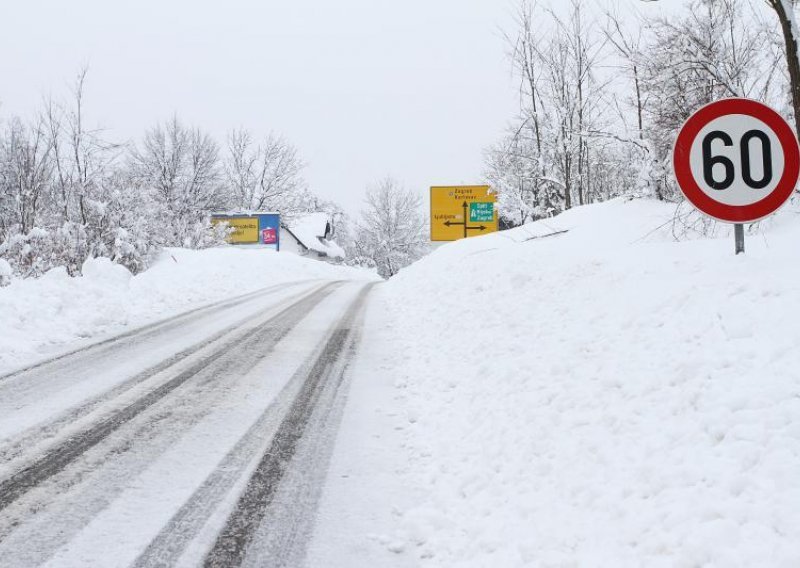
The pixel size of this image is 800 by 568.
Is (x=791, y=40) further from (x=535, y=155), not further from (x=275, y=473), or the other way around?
(x=535, y=155)

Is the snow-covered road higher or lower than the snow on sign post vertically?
lower

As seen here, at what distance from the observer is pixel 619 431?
10.8 feet

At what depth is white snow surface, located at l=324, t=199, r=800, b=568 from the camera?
2344 millimetres

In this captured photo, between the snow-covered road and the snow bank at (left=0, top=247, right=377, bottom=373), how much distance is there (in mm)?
978

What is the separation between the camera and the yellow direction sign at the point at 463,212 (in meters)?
25.2

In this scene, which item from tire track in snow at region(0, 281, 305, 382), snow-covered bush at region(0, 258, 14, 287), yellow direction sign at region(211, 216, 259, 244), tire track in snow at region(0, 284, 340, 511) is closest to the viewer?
tire track in snow at region(0, 284, 340, 511)

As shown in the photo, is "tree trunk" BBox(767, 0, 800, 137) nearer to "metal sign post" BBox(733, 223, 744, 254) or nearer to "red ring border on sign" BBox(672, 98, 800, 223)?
"metal sign post" BBox(733, 223, 744, 254)

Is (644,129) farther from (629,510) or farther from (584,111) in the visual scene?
(629,510)

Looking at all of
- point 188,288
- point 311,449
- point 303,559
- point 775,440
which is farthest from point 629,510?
point 188,288

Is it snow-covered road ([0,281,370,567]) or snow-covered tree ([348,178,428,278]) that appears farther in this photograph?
snow-covered tree ([348,178,428,278])

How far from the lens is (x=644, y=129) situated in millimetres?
12664

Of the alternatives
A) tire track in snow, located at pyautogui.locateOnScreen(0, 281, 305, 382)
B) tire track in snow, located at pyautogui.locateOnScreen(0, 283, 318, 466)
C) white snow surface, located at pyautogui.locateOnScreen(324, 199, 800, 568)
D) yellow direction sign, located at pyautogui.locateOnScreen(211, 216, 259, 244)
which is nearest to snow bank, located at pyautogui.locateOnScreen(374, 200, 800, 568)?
white snow surface, located at pyautogui.locateOnScreen(324, 199, 800, 568)

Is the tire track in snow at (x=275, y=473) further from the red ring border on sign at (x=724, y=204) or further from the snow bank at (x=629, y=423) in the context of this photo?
the red ring border on sign at (x=724, y=204)

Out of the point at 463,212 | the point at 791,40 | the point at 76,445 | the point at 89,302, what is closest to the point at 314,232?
the point at 463,212
